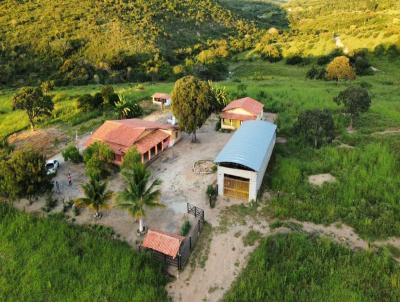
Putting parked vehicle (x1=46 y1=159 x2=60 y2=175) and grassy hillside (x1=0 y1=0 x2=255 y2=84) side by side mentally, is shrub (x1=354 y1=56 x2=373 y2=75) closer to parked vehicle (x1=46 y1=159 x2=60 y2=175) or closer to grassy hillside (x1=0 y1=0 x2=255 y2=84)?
grassy hillside (x1=0 y1=0 x2=255 y2=84)

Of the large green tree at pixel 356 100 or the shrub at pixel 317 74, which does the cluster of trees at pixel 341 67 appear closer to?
the shrub at pixel 317 74

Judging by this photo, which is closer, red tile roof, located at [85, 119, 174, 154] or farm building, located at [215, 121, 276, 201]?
farm building, located at [215, 121, 276, 201]

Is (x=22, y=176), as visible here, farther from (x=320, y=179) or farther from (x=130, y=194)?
(x=320, y=179)

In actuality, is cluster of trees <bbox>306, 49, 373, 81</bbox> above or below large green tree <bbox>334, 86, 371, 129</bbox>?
below

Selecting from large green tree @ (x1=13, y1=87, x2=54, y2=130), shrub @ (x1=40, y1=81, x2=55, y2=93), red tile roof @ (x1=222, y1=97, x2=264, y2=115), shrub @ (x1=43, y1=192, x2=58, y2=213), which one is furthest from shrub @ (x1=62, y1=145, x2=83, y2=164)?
shrub @ (x1=40, y1=81, x2=55, y2=93)

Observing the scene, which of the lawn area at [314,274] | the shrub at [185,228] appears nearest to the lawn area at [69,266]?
the shrub at [185,228]

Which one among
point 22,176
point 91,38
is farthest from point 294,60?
A: point 22,176
